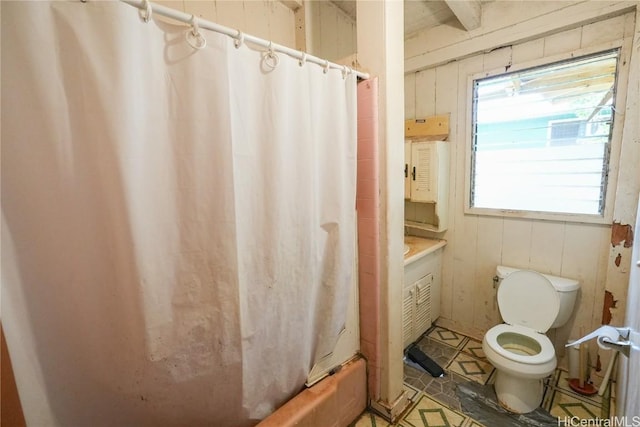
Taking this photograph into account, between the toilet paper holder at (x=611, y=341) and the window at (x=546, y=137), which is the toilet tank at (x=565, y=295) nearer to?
the window at (x=546, y=137)

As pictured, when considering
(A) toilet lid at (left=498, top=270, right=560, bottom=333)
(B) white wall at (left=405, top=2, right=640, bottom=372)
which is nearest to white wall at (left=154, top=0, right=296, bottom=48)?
(B) white wall at (left=405, top=2, right=640, bottom=372)

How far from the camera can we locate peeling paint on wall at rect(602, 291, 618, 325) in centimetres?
166

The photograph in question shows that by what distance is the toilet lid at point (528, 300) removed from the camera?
69.1 inches

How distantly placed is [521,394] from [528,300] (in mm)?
569

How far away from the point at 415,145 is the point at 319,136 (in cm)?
137

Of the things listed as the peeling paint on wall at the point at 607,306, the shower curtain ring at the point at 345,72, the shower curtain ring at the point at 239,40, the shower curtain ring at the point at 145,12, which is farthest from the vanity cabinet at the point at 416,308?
the shower curtain ring at the point at 145,12

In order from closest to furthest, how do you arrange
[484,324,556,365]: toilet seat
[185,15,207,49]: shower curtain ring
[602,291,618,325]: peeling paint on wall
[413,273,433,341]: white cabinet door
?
[185,15,207,49]: shower curtain ring → [484,324,556,365]: toilet seat → [602,291,618,325]: peeling paint on wall → [413,273,433,341]: white cabinet door

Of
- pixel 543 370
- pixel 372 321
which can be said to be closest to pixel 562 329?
pixel 543 370

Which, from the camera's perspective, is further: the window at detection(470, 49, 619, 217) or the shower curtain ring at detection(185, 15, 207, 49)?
the window at detection(470, 49, 619, 217)

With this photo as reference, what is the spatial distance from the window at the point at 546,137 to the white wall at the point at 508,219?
9 cm

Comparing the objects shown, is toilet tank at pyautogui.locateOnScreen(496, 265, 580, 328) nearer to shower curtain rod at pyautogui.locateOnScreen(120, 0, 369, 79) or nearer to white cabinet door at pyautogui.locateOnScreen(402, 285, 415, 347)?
white cabinet door at pyautogui.locateOnScreen(402, 285, 415, 347)

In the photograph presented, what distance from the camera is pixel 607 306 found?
168 cm

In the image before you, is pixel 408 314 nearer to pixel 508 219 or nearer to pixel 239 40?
pixel 508 219

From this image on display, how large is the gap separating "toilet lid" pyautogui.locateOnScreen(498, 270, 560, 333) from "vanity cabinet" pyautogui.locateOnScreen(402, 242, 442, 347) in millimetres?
486
